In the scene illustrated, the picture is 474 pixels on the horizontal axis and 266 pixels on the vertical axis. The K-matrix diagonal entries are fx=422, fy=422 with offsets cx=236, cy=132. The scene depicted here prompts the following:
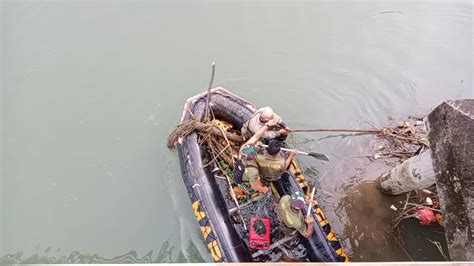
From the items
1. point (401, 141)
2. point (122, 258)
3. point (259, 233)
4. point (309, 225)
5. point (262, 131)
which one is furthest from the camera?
Answer: point (401, 141)

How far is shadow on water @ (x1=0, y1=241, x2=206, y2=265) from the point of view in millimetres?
5277

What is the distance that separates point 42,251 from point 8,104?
87.4 inches

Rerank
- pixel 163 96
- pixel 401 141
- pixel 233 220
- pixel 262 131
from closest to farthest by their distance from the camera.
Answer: pixel 262 131 → pixel 233 220 → pixel 401 141 → pixel 163 96

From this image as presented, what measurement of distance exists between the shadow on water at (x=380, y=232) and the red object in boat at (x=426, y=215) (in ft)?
0.62

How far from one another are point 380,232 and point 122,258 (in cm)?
328

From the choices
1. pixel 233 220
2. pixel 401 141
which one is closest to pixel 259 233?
pixel 233 220

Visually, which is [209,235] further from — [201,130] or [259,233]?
[201,130]

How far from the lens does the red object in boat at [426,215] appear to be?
16.8ft

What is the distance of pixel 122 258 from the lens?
532cm

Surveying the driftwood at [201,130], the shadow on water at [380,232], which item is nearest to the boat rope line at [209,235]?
the driftwood at [201,130]

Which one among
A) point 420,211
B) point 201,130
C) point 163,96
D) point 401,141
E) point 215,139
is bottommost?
point 420,211

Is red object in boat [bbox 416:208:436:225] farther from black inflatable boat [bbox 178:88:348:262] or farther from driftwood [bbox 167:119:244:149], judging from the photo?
driftwood [bbox 167:119:244:149]

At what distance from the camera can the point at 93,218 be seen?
5523 millimetres

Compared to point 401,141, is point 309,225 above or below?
above
